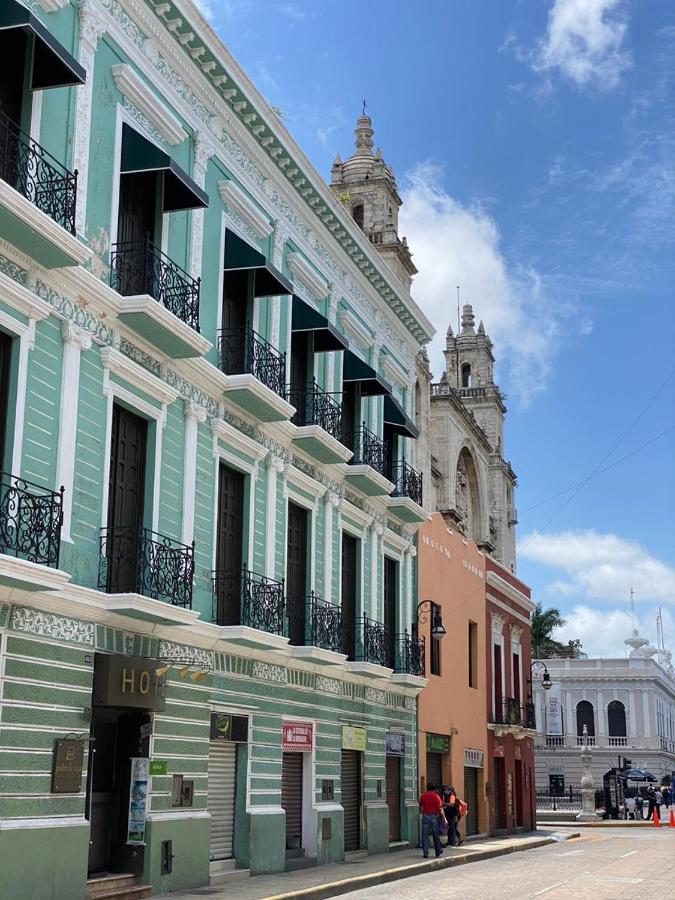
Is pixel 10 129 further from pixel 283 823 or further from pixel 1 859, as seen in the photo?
pixel 283 823

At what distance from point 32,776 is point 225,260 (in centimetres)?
872

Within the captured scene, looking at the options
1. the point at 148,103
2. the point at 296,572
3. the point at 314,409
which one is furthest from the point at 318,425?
the point at 148,103

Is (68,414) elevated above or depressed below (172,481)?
above

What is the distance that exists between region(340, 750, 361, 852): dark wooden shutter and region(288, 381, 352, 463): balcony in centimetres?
579

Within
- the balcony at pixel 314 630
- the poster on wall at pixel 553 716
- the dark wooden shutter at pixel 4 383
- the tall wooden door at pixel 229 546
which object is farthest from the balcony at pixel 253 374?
the poster on wall at pixel 553 716

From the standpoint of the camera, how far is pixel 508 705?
33719 millimetres

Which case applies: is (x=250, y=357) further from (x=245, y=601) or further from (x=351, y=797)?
(x=351, y=797)

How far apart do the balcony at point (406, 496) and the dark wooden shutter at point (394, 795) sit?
5.14 metres

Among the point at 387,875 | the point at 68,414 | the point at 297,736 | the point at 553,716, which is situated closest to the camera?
the point at 68,414

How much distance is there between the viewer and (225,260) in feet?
→ 59.0

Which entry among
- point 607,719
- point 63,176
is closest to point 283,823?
point 63,176

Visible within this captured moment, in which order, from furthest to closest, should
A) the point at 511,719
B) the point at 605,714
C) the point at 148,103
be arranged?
the point at 605,714 → the point at 511,719 → the point at 148,103

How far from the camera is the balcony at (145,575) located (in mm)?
13586

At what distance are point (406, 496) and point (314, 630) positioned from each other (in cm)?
590
